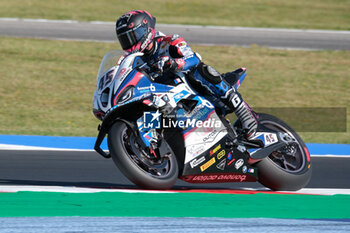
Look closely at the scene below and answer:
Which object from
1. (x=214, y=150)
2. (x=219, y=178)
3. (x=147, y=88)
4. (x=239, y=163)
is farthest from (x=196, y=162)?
(x=147, y=88)

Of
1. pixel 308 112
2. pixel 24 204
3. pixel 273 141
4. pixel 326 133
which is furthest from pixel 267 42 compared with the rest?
pixel 24 204

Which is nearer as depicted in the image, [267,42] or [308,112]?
[308,112]

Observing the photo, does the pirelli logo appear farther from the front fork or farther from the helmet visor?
the helmet visor

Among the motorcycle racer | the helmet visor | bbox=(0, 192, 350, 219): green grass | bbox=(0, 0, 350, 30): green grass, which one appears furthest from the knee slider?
bbox=(0, 0, 350, 30): green grass

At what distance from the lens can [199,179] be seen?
6.43 m

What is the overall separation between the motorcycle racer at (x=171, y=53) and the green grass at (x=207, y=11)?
16266mm

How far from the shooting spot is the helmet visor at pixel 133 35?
248 inches

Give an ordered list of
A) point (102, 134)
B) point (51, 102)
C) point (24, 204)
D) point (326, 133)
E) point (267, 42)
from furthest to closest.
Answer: point (267, 42) < point (51, 102) < point (326, 133) < point (102, 134) < point (24, 204)

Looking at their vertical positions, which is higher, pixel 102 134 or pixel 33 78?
pixel 102 134

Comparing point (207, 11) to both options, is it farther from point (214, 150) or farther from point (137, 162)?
point (137, 162)

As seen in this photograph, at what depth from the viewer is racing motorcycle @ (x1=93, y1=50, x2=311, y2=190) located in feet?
19.8

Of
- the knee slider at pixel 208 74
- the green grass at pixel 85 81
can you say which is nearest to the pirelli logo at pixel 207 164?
the knee slider at pixel 208 74

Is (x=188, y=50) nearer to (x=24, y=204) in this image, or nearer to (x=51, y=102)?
(x=24, y=204)

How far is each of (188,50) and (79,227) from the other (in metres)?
2.27
